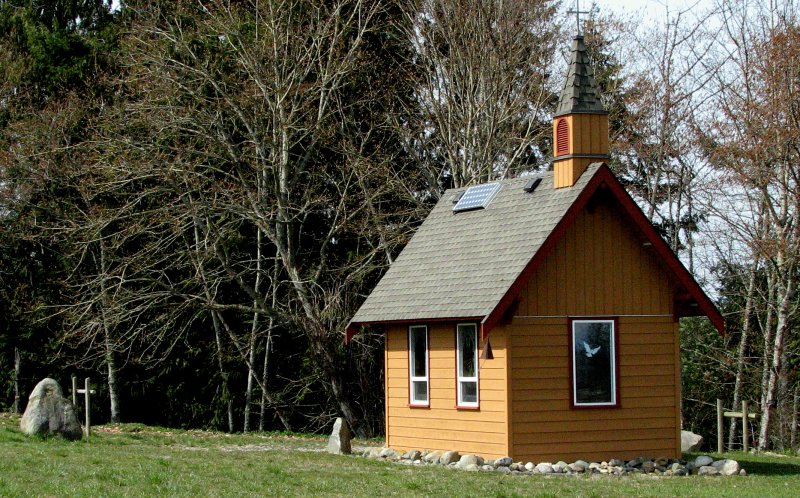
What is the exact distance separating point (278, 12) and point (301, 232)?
23.8 ft

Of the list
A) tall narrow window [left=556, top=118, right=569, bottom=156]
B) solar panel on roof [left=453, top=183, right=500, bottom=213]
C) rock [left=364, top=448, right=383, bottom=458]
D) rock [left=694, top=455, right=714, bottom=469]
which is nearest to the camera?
rock [left=694, top=455, right=714, bottom=469]

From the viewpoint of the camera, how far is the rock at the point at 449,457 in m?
22.5

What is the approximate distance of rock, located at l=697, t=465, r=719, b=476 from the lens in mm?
21438

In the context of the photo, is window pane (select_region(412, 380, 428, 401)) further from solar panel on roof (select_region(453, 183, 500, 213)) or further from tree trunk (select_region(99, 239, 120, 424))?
tree trunk (select_region(99, 239, 120, 424))

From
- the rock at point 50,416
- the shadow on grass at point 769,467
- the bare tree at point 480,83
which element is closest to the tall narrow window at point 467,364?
the shadow on grass at point 769,467

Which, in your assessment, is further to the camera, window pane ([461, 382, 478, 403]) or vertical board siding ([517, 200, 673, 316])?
window pane ([461, 382, 478, 403])

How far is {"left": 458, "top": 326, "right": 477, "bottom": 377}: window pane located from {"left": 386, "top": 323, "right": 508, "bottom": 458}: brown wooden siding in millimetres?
263

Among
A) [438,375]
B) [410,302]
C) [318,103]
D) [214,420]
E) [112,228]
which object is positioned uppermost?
[318,103]

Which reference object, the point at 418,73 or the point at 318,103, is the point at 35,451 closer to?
the point at 318,103

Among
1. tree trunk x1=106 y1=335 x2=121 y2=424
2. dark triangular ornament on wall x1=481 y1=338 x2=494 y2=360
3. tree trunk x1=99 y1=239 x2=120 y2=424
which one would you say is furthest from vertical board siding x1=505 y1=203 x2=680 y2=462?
tree trunk x1=106 y1=335 x2=121 y2=424

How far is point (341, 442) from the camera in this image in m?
25.1

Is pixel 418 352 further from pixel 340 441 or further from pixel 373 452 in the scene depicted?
pixel 340 441

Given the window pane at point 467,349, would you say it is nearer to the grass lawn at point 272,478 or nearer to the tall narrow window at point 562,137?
the grass lawn at point 272,478

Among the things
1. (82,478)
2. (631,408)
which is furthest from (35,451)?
(631,408)
